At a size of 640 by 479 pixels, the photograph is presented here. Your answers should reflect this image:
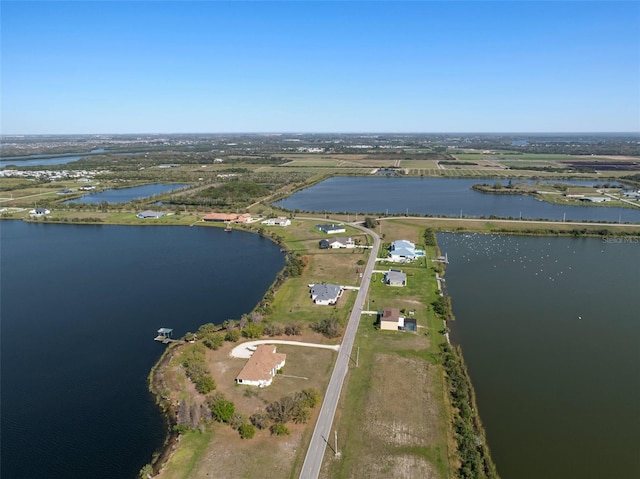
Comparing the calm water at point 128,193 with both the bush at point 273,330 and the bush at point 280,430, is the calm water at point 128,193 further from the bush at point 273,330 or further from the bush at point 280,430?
the bush at point 280,430

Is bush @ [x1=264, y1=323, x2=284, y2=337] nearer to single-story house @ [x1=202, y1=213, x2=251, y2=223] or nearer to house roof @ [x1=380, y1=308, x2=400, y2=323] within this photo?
house roof @ [x1=380, y1=308, x2=400, y2=323]

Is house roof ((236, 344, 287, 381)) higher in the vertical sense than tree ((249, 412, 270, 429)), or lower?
higher

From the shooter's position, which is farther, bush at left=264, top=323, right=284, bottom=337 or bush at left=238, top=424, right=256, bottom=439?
bush at left=264, top=323, right=284, bottom=337

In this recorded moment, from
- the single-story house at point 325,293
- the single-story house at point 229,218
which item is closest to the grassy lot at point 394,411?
the single-story house at point 325,293

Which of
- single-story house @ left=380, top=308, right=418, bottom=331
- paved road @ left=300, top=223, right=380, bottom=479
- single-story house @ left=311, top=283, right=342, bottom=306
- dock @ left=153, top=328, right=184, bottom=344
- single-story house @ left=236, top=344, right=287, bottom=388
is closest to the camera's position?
paved road @ left=300, top=223, right=380, bottom=479

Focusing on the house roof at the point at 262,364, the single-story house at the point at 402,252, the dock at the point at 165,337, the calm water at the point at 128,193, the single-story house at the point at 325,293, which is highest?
the calm water at the point at 128,193

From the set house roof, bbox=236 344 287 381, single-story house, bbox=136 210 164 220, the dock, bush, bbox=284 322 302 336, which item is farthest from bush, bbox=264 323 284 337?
single-story house, bbox=136 210 164 220
